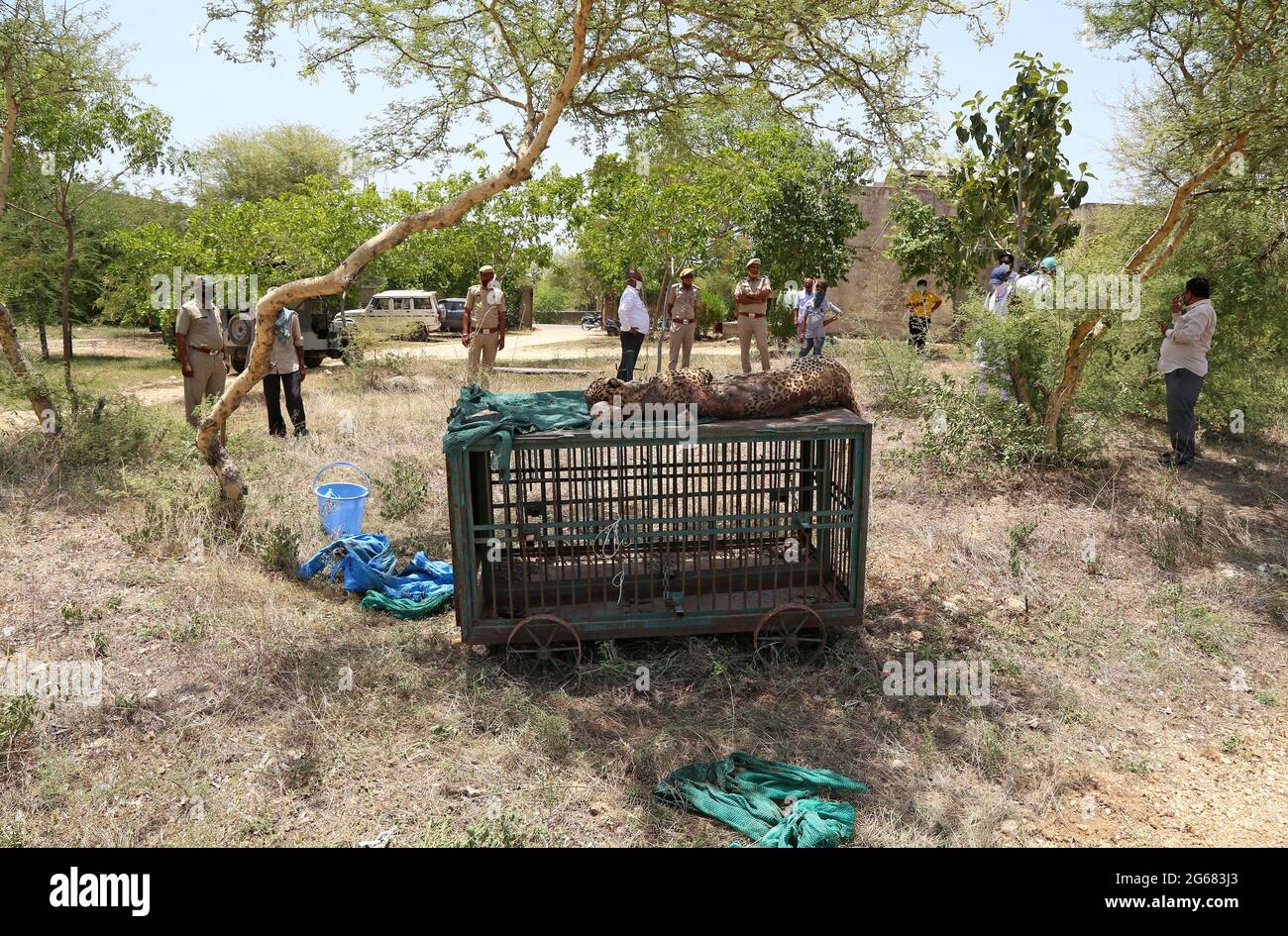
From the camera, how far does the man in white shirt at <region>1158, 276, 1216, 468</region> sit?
8.08 meters

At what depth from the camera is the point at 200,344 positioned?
8.55 meters

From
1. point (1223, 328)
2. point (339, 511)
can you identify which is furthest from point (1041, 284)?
point (339, 511)

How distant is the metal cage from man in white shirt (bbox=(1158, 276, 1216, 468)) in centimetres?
492

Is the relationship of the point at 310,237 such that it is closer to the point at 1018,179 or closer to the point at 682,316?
the point at 682,316

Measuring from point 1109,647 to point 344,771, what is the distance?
4.44 m

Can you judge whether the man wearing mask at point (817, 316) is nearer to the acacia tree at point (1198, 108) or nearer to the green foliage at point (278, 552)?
the acacia tree at point (1198, 108)

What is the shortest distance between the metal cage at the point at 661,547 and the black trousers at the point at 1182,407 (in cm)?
501

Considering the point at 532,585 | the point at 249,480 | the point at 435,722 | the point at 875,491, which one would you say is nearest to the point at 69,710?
the point at 435,722

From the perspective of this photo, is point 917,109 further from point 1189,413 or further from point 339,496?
point 339,496

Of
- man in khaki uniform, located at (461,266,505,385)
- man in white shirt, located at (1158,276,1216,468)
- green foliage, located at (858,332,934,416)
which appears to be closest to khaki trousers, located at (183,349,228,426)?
man in khaki uniform, located at (461,266,505,385)

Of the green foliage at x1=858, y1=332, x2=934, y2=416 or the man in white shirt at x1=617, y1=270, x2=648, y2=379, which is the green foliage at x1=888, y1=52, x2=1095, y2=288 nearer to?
the green foliage at x1=858, y1=332, x2=934, y2=416

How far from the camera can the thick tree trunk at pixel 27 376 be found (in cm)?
787

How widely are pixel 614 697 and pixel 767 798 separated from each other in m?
1.16

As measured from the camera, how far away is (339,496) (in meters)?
6.57
